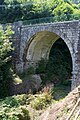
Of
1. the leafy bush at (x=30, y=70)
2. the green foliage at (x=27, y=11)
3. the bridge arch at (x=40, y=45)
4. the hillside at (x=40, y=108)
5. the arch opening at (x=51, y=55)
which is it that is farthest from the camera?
the green foliage at (x=27, y=11)

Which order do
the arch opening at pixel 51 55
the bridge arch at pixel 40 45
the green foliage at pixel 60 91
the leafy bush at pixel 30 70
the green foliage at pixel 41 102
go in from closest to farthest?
the green foliage at pixel 41 102, the green foliage at pixel 60 91, the bridge arch at pixel 40 45, the arch opening at pixel 51 55, the leafy bush at pixel 30 70

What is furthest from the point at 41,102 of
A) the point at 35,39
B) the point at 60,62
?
the point at 60,62

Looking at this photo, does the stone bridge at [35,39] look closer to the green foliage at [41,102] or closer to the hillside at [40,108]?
the green foliage at [41,102]

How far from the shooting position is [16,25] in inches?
938

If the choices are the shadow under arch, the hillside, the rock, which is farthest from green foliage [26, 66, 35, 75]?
the hillside

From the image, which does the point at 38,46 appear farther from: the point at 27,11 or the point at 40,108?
the point at 40,108

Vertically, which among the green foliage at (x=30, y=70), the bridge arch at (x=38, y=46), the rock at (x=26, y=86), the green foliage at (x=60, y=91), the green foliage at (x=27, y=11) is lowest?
the green foliage at (x=60, y=91)

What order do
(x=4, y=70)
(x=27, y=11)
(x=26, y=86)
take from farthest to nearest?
(x=27, y=11) → (x=26, y=86) → (x=4, y=70)

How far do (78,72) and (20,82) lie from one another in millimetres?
4364

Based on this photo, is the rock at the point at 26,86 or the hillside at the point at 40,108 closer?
the hillside at the point at 40,108

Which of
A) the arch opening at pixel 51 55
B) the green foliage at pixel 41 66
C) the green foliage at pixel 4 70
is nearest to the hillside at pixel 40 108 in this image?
the green foliage at pixel 4 70

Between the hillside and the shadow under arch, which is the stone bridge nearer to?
the shadow under arch

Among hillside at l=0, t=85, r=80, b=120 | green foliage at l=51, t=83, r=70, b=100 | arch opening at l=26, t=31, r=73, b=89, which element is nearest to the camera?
hillside at l=0, t=85, r=80, b=120

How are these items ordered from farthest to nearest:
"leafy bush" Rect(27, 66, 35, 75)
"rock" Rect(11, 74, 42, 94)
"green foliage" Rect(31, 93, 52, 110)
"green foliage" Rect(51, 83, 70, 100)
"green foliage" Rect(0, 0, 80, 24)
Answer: "green foliage" Rect(0, 0, 80, 24)
"leafy bush" Rect(27, 66, 35, 75)
"rock" Rect(11, 74, 42, 94)
"green foliage" Rect(51, 83, 70, 100)
"green foliage" Rect(31, 93, 52, 110)
